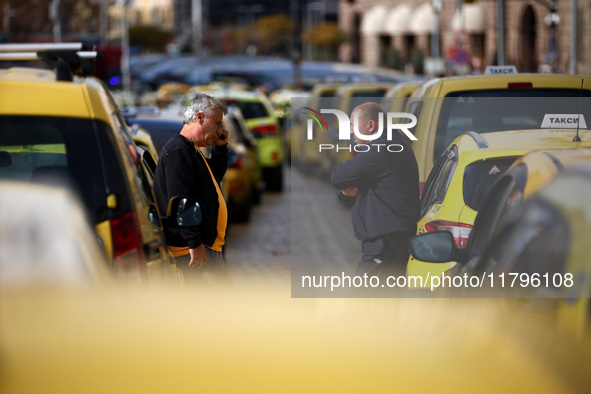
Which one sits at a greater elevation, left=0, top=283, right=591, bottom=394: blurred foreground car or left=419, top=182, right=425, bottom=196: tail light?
left=419, top=182, right=425, bottom=196: tail light

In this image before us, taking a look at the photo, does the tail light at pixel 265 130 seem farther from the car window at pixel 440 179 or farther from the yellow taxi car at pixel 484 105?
the car window at pixel 440 179

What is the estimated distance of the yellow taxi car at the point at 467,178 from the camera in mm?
4746

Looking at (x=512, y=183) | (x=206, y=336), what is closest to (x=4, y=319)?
(x=206, y=336)

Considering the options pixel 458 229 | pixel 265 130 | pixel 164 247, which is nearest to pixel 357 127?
pixel 458 229

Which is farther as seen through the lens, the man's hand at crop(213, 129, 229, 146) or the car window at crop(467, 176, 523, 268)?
the man's hand at crop(213, 129, 229, 146)

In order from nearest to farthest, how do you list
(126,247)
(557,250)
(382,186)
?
(557,250) < (126,247) < (382,186)

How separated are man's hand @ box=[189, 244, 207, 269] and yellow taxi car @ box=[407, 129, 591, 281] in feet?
4.60

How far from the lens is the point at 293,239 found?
6.94 meters

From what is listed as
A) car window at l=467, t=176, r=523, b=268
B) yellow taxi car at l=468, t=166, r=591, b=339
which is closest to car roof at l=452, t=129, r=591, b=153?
car window at l=467, t=176, r=523, b=268

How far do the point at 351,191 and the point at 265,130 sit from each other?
16.0 meters

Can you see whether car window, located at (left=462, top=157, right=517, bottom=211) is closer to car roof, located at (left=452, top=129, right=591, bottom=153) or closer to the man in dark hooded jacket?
car roof, located at (left=452, top=129, right=591, bottom=153)

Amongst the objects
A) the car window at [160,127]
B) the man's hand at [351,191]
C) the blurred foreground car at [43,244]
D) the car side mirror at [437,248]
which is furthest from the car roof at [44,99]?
the car window at [160,127]

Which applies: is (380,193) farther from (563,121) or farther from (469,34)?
(469,34)

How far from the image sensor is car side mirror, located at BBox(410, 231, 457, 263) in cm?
418
